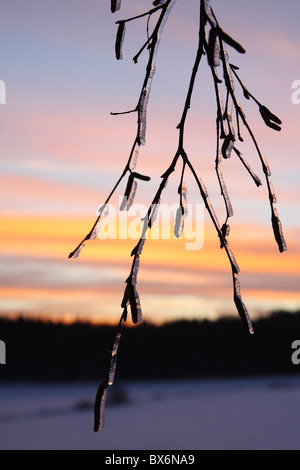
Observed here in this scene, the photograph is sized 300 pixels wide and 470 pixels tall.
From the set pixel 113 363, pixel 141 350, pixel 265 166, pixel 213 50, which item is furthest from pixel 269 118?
pixel 141 350

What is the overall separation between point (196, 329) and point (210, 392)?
4.40m

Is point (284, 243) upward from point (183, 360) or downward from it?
upward

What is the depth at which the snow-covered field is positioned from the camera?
482 inches

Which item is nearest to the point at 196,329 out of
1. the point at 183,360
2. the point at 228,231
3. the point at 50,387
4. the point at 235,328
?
the point at 235,328

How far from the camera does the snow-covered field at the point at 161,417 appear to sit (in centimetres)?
1225

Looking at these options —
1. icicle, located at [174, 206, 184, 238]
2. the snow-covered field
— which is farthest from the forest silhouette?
icicle, located at [174, 206, 184, 238]

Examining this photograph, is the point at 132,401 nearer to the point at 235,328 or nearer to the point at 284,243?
the point at 235,328

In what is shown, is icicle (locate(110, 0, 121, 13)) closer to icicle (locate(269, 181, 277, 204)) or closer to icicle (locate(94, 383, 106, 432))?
icicle (locate(269, 181, 277, 204))

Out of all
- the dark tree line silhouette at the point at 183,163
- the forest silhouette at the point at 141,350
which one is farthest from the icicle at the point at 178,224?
the forest silhouette at the point at 141,350

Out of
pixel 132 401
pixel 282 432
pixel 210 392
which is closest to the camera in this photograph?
pixel 282 432

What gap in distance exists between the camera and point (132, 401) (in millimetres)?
13898

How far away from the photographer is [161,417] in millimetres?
14180

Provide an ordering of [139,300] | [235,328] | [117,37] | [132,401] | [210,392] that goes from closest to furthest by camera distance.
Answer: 1. [139,300]
2. [117,37]
3. [235,328]
4. [132,401]
5. [210,392]

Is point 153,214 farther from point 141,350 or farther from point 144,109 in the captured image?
point 141,350
